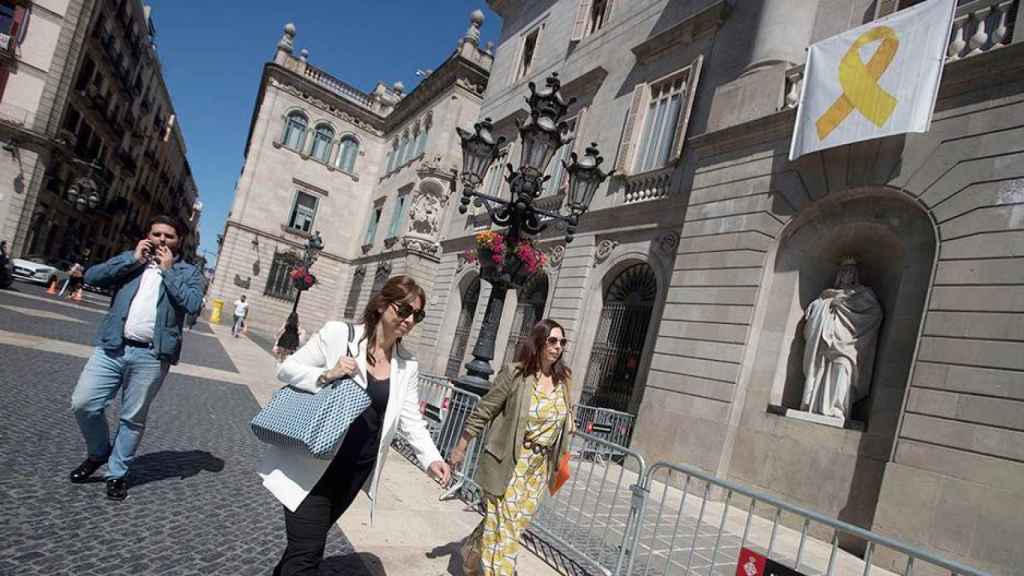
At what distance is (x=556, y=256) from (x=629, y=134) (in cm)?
354

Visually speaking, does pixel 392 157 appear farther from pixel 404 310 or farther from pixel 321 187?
pixel 404 310

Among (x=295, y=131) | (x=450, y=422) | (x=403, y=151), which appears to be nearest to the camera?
(x=450, y=422)

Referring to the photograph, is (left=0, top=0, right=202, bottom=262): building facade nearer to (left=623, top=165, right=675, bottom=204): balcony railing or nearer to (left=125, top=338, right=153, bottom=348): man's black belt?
(left=623, top=165, right=675, bottom=204): balcony railing

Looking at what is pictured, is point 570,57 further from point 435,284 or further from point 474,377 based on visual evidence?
point 474,377

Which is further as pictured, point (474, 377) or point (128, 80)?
point (128, 80)

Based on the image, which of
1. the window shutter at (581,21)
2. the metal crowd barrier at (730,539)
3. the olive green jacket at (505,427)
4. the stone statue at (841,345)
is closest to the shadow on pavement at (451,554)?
the olive green jacket at (505,427)

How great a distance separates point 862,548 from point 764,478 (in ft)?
4.88

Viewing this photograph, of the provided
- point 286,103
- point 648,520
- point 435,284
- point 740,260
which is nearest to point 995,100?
point 740,260

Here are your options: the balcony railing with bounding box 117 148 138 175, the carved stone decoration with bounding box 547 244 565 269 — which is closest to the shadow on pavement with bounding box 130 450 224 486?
the carved stone decoration with bounding box 547 244 565 269

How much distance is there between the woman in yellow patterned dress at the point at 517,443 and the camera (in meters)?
3.36

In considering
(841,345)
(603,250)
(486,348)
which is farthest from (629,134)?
(486,348)

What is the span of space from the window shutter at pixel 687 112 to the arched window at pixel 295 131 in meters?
25.3

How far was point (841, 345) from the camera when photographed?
7414 millimetres

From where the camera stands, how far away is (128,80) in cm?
3575
